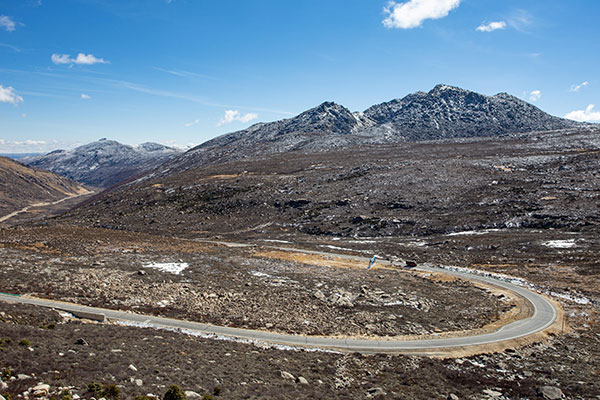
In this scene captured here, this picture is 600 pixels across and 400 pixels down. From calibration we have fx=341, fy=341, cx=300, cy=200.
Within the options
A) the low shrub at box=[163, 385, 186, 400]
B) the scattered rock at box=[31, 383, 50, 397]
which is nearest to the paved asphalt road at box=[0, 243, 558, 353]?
the low shrub at box=[163, 385, 186, 400]

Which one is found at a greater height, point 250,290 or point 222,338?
point 250,290

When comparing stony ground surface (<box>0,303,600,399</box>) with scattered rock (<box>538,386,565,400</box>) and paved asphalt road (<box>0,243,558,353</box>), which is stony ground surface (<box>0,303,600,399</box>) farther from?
paved asphalt road (<box>0,243,558,353</box>)

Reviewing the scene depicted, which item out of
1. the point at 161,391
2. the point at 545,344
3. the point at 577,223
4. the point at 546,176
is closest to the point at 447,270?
the point at 545,344

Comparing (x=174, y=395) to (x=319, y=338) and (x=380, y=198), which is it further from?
(x=380, y=198)

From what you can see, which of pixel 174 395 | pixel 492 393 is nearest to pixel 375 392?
pixel 492 393

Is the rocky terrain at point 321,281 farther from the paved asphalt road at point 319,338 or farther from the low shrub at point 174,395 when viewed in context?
the low shrub at point 174,395

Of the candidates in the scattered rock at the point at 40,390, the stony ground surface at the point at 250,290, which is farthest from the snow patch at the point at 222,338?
the scattered rock at the point at 40,390

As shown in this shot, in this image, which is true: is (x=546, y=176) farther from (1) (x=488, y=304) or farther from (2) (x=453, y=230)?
(1) (x=488, y=304)
